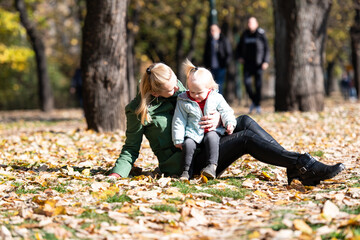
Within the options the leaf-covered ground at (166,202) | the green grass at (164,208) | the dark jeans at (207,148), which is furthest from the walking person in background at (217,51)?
the green grass at (164,208)

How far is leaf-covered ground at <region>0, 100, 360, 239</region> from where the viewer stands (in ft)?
10.1

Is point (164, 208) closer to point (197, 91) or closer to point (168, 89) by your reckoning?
point (197, 91)

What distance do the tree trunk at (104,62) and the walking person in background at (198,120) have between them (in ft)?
14.9

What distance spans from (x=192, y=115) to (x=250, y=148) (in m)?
0.64

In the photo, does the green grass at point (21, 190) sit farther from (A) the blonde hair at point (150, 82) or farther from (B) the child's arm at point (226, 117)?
(B) the child's arm at point (226, 117)

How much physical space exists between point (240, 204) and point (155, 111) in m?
1.44

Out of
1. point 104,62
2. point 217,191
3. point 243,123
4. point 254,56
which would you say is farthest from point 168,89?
point 254,56

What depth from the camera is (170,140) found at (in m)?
4.87

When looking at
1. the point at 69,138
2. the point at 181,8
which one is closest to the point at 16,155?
the point at 69,138

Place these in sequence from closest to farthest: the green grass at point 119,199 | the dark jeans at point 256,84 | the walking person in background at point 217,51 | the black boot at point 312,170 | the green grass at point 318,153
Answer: the green grass at point 119,199, the black boot at point 312,170, the green grass at point 318,153, the dark jeans at point 256,84, the walking person in background at point 217,51

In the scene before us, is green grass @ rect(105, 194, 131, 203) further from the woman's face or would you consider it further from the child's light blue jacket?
the woman's face

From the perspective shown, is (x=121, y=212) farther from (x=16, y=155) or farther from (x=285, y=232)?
(x=16, y=155)

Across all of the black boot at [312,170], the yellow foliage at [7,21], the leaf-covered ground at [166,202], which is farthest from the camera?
the yellow foliage at [7,21]

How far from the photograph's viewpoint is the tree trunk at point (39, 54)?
63.6ft
